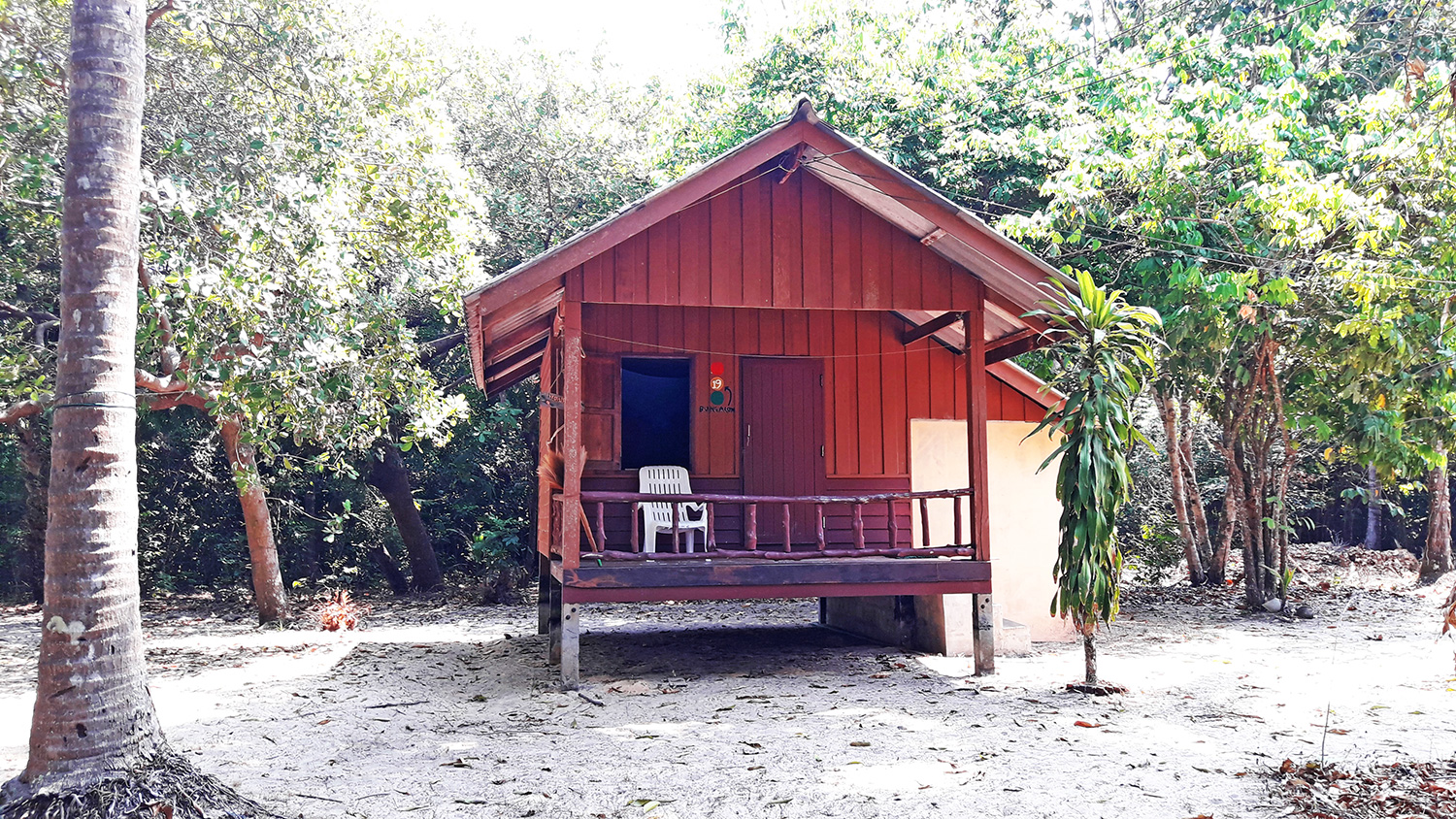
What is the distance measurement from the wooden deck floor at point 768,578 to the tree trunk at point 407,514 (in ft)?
30.7

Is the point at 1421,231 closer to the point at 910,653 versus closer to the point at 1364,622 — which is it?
the point at 1364,622

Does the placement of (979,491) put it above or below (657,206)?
below

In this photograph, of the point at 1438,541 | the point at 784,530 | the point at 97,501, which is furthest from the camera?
the point at 1438,541

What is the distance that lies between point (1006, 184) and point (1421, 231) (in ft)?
15.7

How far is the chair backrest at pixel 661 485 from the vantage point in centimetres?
1046

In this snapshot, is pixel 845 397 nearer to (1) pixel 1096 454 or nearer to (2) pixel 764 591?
(2) pixel 764 591

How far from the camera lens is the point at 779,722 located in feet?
23.9

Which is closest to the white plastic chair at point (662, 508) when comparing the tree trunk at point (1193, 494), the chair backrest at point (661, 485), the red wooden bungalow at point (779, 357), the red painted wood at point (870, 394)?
the chair backrest at point (661, 485)

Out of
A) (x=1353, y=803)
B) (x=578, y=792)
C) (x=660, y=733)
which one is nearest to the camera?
(x=1353, y=803)

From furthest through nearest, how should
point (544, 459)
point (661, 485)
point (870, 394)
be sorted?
point (870, 394) < point (661, 485) < point (544, 459)

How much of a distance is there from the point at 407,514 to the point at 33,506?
622 centimetres

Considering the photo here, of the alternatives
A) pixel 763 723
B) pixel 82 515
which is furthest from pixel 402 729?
pixel 82 515

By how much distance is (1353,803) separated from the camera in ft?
16.4

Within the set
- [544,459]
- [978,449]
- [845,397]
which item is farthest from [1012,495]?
[544,459]
